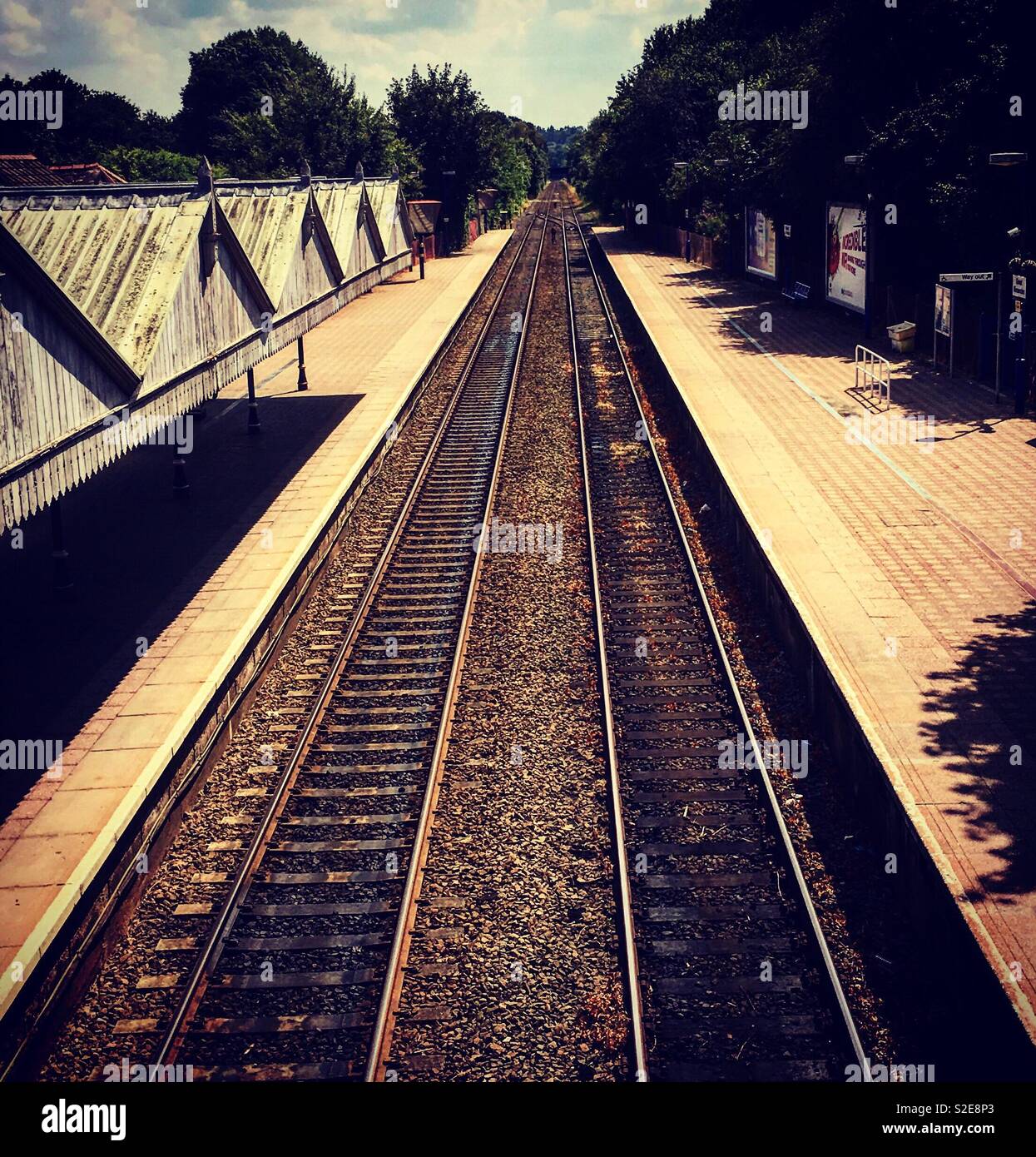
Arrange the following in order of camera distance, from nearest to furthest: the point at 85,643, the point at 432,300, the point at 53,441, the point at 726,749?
the point at 53,441 < the point at 726,749 < the point at 85,643 < the point at 432,300

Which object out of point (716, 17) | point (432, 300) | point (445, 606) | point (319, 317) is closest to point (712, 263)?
point (432, 300)

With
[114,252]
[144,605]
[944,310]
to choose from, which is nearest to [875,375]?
[944,310]

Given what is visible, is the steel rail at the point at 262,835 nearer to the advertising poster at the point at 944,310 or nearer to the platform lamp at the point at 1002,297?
the platform lamp at the point at 1002,297

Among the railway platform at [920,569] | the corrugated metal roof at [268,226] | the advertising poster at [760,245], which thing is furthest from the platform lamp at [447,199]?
the corrugated metal roof at [268,226]

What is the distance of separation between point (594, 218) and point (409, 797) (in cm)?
9855

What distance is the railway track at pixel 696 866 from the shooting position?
714cm

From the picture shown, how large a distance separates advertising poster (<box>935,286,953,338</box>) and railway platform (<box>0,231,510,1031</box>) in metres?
12.6

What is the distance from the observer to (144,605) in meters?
14.0

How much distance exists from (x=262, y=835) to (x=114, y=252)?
290 inches

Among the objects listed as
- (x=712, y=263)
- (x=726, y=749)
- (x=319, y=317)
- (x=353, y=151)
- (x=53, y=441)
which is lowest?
(x=726, y=749)

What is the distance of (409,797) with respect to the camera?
32.7 feet

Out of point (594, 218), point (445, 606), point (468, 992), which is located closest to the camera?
point (468, 992)

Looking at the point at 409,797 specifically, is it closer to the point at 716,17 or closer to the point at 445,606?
the point at 445,606

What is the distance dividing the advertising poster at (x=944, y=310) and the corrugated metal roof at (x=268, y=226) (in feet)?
47.5
